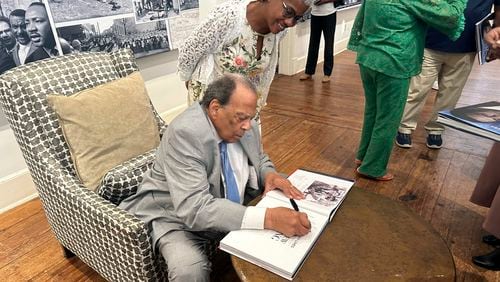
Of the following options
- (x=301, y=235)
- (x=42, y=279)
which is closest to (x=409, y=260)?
(x=301, y=235)

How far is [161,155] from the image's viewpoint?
1.32 m

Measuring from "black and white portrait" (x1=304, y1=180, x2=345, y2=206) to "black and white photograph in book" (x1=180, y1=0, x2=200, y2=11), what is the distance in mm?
1912

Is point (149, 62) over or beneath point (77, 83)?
beneath

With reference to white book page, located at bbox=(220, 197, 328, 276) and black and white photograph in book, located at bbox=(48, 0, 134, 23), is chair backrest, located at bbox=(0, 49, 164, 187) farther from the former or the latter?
white book page, located at bbox=(220, 197, 328, 276)

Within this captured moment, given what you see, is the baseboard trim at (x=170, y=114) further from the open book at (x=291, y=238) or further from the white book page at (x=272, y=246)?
the white book page at (x=272, y=246)

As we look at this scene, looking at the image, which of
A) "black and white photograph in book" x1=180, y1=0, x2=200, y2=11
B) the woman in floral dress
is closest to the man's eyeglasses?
the woman in floral dress

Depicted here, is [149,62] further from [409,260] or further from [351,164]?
[409,260]

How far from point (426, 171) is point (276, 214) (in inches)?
69.1

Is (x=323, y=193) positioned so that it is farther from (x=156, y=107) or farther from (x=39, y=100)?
(x=156, y=107)

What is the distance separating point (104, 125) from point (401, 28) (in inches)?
57.8

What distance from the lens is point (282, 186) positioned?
1.29m

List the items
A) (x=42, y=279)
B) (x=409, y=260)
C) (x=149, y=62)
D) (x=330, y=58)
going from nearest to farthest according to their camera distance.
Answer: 1. (x=409, y=260)
2. (x=42, y=279)
3. (x=149, y=62)
4. (x=330, y=58)

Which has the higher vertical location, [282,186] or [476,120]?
[476,120]

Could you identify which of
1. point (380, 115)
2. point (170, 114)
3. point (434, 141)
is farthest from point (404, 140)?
point (170, 114)
